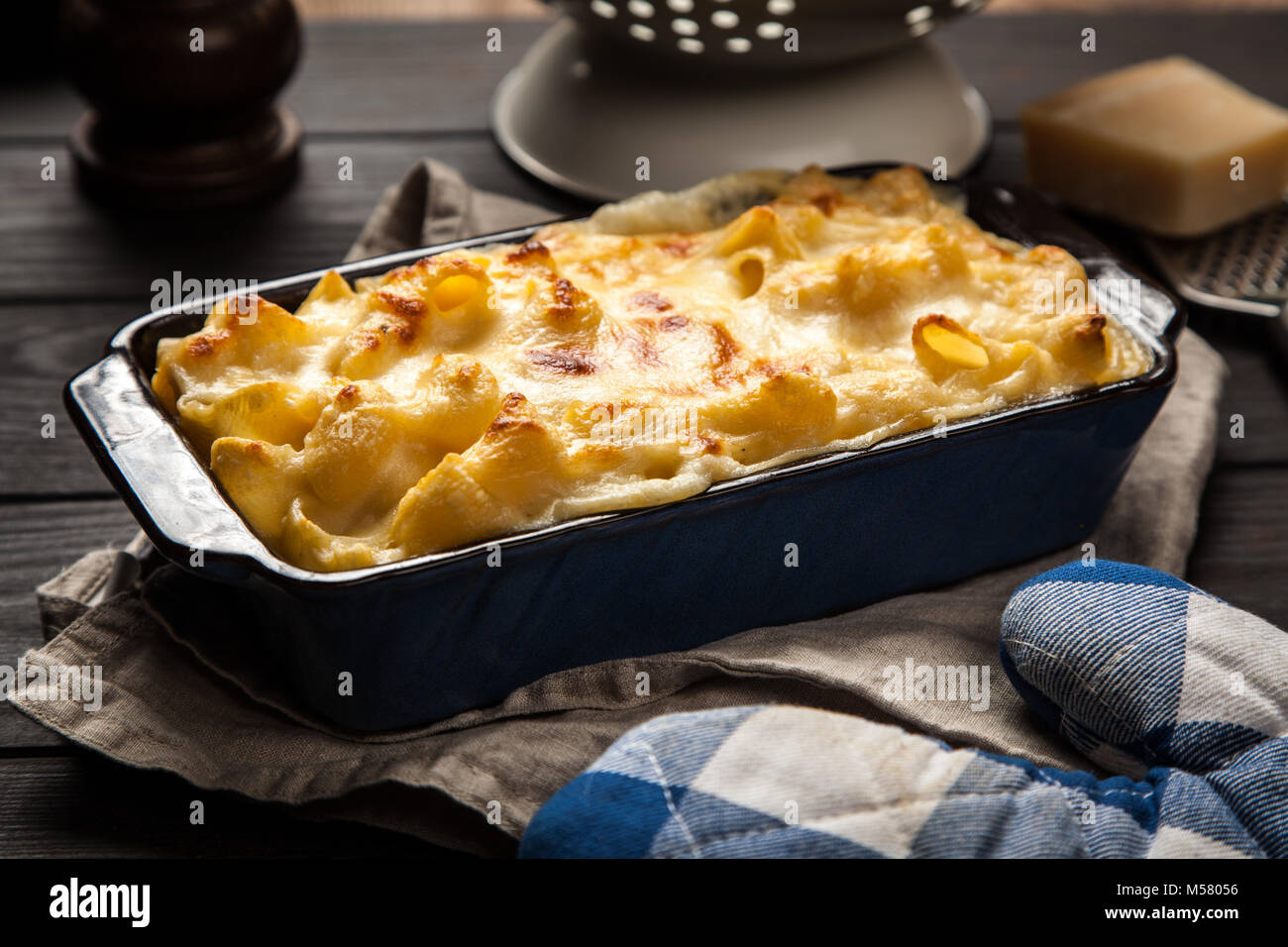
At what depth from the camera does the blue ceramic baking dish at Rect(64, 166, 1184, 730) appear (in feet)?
3.37

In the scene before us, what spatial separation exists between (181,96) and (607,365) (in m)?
0.89

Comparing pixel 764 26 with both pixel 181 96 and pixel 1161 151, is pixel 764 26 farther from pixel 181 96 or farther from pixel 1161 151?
pixel 181 96

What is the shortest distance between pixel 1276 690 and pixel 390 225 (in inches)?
45.1

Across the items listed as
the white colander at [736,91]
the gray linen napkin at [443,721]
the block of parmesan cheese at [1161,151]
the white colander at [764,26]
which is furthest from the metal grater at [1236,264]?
the gray linen napkin at [443,721]

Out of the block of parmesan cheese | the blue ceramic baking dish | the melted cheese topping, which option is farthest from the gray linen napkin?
the block of parmesan cheese

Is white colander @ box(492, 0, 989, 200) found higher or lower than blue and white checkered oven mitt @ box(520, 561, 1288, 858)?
higher

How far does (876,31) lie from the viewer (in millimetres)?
1710

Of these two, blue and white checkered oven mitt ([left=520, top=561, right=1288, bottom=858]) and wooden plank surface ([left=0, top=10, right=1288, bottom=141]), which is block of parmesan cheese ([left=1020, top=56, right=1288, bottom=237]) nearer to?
wooden plank surface ([left=0, top=10, right=1288, bottom=141])

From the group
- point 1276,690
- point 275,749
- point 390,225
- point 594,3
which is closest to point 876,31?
point 594,3

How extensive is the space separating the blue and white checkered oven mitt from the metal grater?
2.27 feet

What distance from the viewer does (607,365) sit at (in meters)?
1.21
